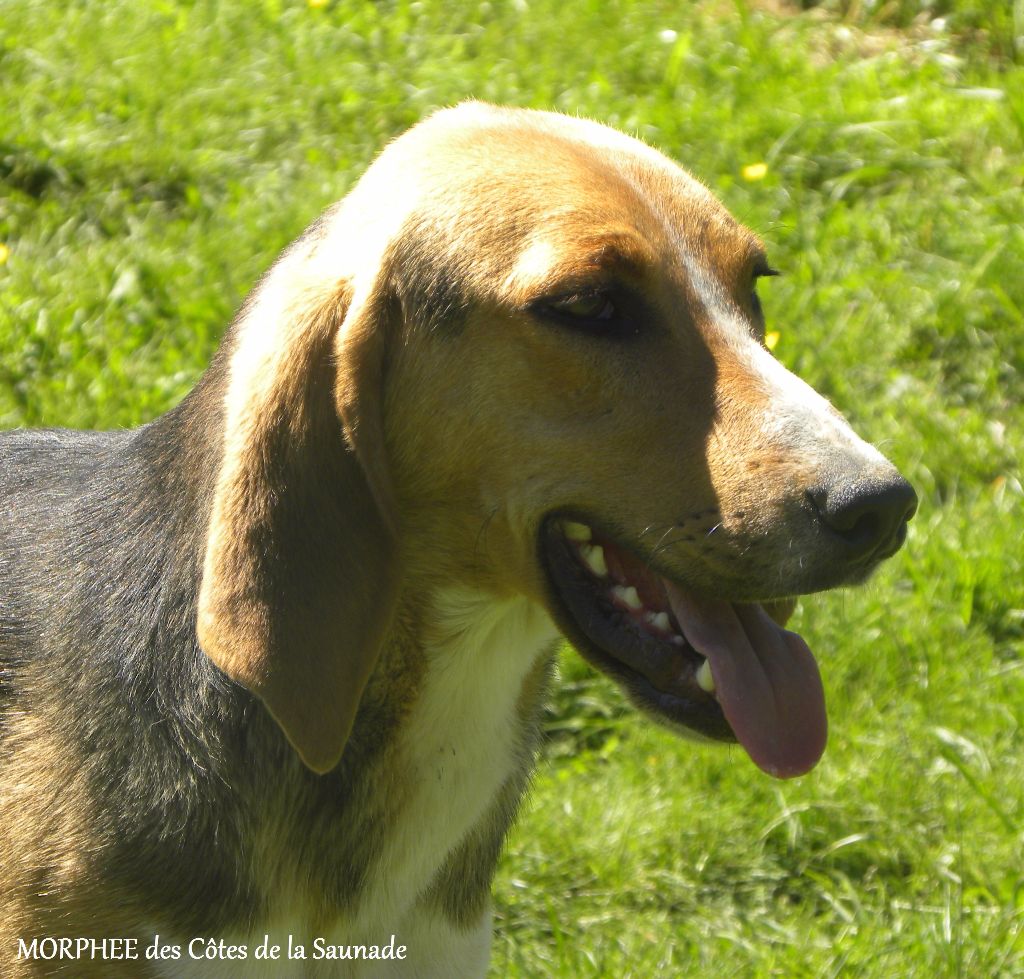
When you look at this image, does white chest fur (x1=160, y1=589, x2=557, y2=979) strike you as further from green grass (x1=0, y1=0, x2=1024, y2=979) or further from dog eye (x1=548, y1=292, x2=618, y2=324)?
green grass (x1=0, y1=0, x2=1024, y2=979)

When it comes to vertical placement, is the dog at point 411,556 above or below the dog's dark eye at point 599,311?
below

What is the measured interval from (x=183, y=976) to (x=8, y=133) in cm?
477

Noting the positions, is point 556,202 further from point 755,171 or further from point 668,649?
point 755,171

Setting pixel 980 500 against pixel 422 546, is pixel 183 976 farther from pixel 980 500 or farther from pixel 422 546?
pixel 980 500

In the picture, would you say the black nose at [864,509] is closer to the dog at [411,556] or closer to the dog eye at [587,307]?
the dog at [411,556]

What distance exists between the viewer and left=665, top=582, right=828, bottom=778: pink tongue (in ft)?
11.7

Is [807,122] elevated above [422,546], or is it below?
below

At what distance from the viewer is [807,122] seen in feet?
25.2

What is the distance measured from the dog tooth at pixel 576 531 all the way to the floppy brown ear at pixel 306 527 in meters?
0.37

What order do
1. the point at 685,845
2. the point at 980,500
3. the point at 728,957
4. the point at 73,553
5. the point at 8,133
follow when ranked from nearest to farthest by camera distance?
1. the point at 73,553
2. the point at 728,957
3. the point at 685,845
4. the point at 980,500
5. the point at 8,133

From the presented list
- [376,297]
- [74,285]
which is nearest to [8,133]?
[74,285]

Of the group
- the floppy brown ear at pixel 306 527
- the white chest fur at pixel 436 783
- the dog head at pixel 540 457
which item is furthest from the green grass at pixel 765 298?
the floppy brown ear at pixel 306 527

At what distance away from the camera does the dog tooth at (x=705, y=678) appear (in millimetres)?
3568

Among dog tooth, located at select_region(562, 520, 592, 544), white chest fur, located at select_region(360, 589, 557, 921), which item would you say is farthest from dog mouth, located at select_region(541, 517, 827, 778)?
white chest fur, located at select_region(360, 589, 557, 921)
